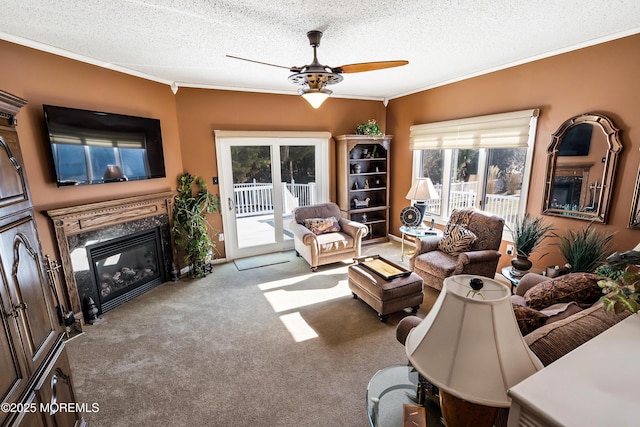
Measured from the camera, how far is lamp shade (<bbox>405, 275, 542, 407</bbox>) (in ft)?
2.57

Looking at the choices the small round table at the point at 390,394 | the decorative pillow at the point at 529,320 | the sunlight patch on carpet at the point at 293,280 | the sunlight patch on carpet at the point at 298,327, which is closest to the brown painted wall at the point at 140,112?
the sunlight patch on carpet at the point at 293,280

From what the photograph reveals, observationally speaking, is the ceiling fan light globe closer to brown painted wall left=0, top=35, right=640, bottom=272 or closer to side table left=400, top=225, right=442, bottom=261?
brown painted wall left=0, top=35, right=640, bottom=272

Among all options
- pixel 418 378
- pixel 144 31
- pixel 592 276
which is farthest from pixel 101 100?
pixel 592 276

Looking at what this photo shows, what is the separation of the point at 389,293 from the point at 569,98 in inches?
109

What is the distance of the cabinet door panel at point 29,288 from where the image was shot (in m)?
1.29

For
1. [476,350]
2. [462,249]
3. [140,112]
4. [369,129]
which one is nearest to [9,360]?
[476,350]

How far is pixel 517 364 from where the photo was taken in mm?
813

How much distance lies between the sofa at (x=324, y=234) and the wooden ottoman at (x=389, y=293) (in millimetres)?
1126

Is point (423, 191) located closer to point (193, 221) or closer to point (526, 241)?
point (526, 241)

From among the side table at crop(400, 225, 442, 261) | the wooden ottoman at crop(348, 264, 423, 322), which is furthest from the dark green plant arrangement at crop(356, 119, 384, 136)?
the wooden ottoman at crop(348, 264, 423, 322)

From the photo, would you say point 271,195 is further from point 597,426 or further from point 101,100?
point 597,426

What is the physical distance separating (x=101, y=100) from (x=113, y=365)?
8.94 feet

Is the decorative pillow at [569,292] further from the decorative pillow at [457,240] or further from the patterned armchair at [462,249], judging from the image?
the decorative pillow at [457,240]

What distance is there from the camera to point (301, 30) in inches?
95.6
